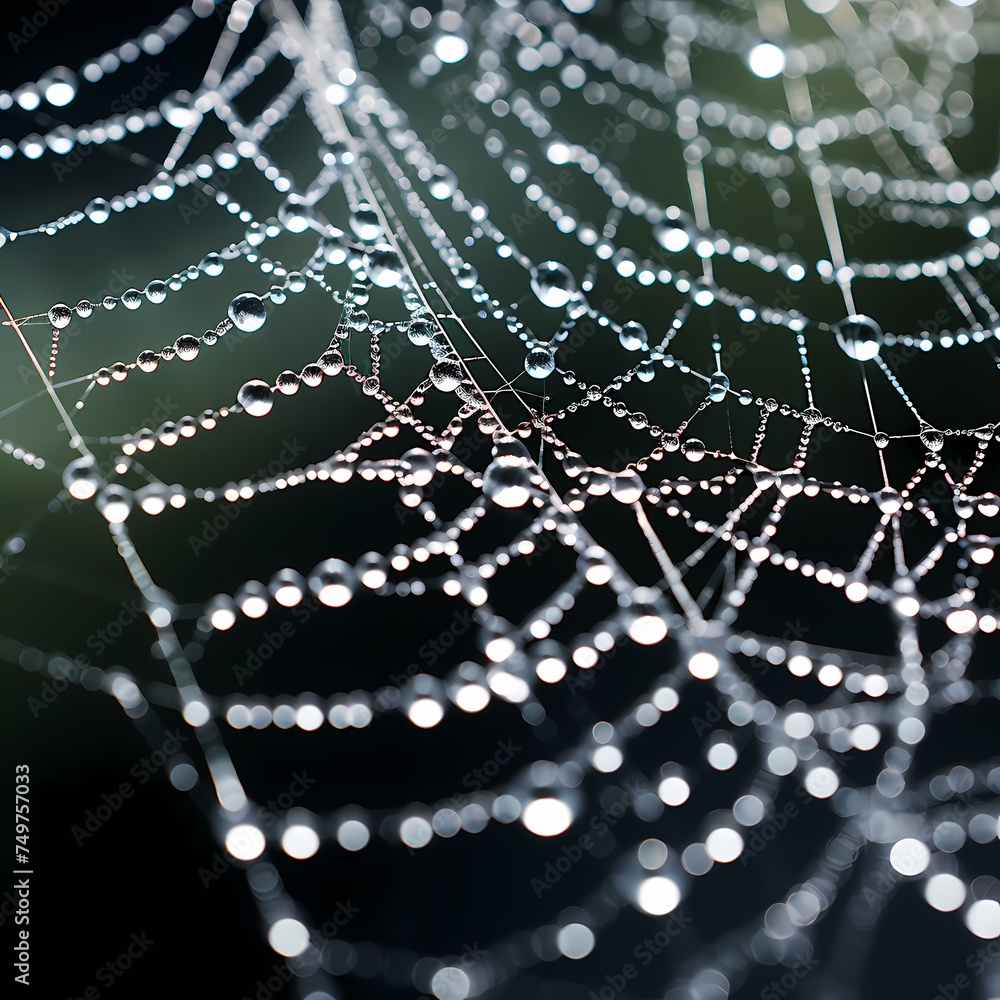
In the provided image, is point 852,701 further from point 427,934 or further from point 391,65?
point 391,65

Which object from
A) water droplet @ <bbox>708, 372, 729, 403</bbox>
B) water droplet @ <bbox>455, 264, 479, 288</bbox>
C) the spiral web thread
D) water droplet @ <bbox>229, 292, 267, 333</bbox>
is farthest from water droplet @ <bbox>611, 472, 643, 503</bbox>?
water droplet @ <bbox>229, 292, 267, 333</bbox>

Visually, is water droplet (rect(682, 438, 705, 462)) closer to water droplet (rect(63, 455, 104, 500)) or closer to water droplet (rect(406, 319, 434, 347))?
water droplet (rect(406, 319, 434, 347))

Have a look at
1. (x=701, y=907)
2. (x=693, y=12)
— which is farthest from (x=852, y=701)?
(x=693, y=12)

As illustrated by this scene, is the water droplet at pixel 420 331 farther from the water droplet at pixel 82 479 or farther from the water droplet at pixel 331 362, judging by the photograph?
the water droplet at pixel 82 479

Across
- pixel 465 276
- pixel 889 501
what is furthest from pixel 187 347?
pixel 889 501

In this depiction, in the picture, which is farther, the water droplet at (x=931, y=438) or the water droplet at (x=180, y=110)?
the water droplet at (x=931, y=438)

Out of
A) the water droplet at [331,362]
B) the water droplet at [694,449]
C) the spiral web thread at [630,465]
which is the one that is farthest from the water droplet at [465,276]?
the water droplet at [694,449]
